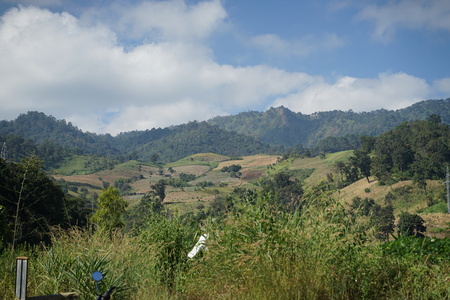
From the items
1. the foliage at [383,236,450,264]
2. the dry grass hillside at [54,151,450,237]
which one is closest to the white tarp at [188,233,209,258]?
the dry grass hillside at [54,151,450,237]

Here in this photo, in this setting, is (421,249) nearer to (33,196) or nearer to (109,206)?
(33,196)

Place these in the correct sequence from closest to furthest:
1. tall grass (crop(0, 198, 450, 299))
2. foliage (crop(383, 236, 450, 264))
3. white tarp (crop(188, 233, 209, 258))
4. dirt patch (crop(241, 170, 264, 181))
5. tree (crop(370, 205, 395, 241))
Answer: tall grass (crop(0, 198, 450, 299)), white tarp (crop(188, 233, 209, 258)), foliage (crop(383, 236, 450, 264)), tree (crop(370, 205, 395, 241)), dirt patch (crop(241, 170, 264, 181))

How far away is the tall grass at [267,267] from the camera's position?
4645 mm

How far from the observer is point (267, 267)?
4.70 metres

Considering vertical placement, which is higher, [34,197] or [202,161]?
[202,161]

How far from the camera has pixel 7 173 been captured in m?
24.0

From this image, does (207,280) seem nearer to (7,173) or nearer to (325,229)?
(325,229)

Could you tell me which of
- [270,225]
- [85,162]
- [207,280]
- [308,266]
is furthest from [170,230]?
[85,162]

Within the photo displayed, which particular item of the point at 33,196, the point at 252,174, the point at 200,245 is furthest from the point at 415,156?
the point at 200,245

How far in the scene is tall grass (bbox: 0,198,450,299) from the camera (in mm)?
4645

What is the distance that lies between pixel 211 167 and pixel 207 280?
157 meters

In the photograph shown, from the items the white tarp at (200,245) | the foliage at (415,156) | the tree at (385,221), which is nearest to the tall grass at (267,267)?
the white tarp at (200,245)

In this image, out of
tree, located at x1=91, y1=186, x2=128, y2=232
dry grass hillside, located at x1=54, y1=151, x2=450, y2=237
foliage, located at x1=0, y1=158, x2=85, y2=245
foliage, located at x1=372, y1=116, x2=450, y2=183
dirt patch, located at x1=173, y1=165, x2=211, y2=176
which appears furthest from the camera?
dirt patch, located at x1=173, y1=165, x2=211, y2=176

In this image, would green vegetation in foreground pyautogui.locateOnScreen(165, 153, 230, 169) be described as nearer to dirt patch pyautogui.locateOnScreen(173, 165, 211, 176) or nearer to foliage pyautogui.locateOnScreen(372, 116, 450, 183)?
dirt patch pyautogui.locateOnScreen(173, 165, 211, 176)
